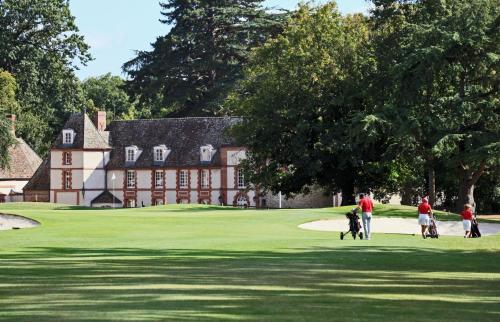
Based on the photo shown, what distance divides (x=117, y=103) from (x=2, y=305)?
109938 millimetres

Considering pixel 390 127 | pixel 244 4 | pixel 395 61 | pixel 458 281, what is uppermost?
pixel 244 4

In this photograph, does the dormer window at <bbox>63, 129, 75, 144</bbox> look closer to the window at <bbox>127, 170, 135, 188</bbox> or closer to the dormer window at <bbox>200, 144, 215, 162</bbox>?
the window at <bbox>127, 170, 135, 188</bbox>

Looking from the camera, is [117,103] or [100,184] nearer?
[100,184]

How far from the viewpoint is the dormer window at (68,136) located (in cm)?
8938

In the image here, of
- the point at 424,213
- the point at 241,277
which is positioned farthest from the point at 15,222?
the point at 241,277

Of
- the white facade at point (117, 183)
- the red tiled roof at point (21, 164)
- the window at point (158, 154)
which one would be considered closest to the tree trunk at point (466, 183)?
the white facade at point (117, 183)

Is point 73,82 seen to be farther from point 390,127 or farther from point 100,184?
point 390,127

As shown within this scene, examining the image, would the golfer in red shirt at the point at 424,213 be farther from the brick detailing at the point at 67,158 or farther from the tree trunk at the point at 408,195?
the brick detailing at the point at 67,158

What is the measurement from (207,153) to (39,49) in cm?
1694

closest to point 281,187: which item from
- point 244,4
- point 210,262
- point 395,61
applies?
point 395,61

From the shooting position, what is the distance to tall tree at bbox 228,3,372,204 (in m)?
62.5

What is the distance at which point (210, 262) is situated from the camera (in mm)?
22797

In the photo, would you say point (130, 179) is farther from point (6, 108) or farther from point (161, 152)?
point (6, 108)

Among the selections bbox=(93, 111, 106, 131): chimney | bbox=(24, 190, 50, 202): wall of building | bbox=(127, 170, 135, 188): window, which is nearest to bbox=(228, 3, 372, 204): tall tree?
bbox=(127, 170, 135, 188): window
